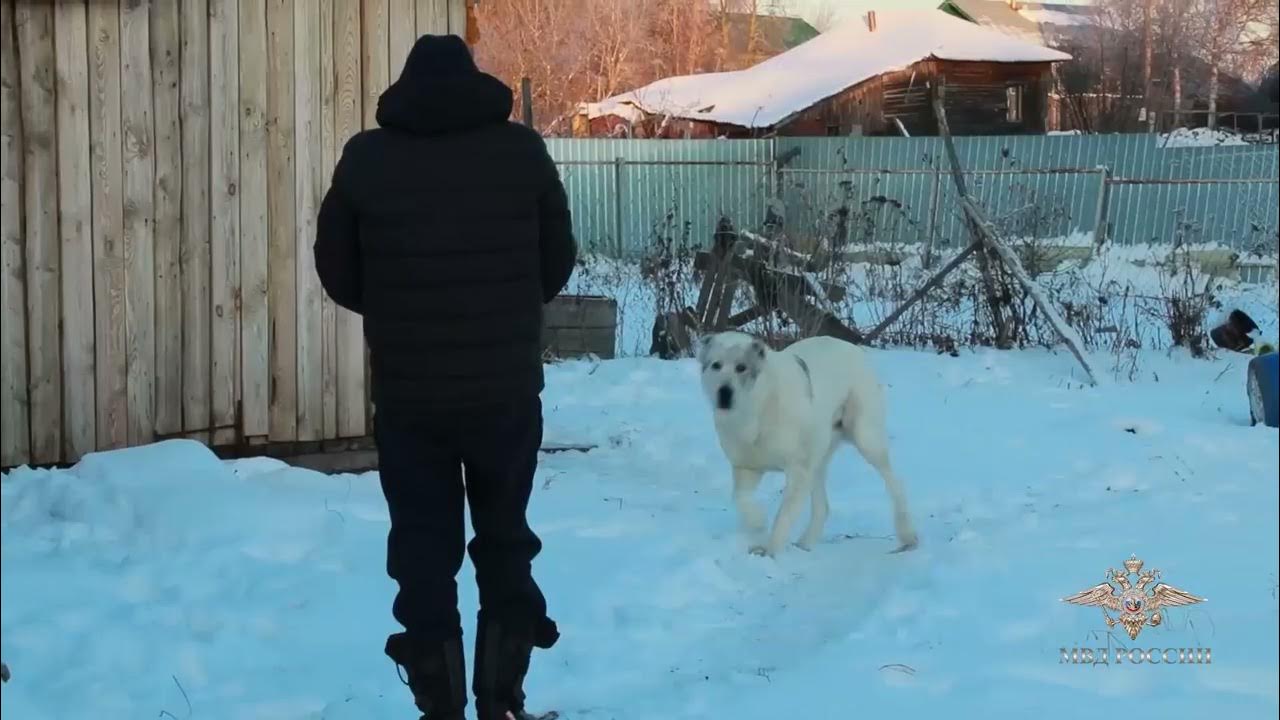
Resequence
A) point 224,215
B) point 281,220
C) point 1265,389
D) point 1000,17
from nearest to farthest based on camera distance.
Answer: point 224,215 → point 281,220 → point 1265,389 → point 1000,17

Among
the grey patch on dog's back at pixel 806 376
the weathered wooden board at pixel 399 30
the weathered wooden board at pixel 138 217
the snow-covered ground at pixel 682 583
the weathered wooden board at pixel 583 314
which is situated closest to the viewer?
the snow-covered ground at pixel 682 583

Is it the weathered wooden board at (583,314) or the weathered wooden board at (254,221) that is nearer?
the weathered wooden board at (254,221)

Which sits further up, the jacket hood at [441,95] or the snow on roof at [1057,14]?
the snow on roof at [1057,14]

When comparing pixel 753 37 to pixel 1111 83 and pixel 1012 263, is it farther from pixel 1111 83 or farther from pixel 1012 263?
pixel 1012 263

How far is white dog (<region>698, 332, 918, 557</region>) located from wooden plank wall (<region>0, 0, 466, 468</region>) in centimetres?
251

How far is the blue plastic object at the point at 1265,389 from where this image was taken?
27.1 feet

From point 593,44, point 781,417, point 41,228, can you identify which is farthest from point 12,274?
point 593,44

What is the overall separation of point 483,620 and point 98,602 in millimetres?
1924

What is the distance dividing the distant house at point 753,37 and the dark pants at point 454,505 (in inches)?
1544

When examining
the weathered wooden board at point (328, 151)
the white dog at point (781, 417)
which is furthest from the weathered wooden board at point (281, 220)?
the white dog at point (781, 417)

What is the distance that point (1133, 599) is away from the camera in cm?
487

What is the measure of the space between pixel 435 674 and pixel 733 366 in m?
2.65

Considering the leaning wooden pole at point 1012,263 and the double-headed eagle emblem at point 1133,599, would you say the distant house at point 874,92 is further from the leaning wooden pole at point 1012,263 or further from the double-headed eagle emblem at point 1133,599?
the double-headed eagle emblem at point 1133,599

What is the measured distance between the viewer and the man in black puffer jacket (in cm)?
360
